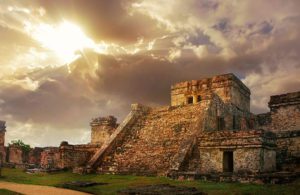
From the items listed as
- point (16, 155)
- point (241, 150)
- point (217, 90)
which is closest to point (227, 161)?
point (241, 150)

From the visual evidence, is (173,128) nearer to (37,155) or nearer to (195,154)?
(195,154)

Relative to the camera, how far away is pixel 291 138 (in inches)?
701

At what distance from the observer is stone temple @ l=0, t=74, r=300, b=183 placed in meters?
14.3

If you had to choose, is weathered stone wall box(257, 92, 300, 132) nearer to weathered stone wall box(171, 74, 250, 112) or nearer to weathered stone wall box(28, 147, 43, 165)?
weathered stone wall box(171, 74, 250, 112)

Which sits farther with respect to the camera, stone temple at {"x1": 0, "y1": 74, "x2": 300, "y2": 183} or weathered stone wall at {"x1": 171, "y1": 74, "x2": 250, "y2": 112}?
weathered stone wall at {"x1": 171, "y1": 74, "x2": 250, "y2": 112}

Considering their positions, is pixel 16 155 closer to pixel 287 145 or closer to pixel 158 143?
pixel 158 143

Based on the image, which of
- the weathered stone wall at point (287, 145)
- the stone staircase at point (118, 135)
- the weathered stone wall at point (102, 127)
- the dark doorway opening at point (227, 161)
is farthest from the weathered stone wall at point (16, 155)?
the weathered stone wall at point (287, 145)

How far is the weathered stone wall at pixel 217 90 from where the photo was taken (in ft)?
90.5

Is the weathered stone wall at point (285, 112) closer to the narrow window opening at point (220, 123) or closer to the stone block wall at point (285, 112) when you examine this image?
the stone block wall at point (285, 112)

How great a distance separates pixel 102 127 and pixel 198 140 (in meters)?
14.1

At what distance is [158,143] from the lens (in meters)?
19.0

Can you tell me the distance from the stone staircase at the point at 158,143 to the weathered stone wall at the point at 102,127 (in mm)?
7230

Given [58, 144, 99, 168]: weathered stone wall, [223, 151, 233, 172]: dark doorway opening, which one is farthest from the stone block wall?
[58, 144, 99, 168]: weathered stone wall

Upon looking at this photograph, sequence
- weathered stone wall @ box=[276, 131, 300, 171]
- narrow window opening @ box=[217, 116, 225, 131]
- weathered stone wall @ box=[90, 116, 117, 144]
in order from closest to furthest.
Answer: weathered stone wall @ box=[276, 131, 300, 171] → narrow window opening @ box=[217, 116, 225, 131] → weathered stone wall @ box=[90, 116, 117, 144]
